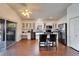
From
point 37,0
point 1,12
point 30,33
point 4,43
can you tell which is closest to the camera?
point 37,0

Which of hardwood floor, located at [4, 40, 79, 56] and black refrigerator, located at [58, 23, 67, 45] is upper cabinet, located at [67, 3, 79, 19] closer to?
black refrigerator, located at [58, 23, 67, 45]

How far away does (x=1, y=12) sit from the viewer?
670 cm

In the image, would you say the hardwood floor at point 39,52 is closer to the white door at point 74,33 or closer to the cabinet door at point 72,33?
the white door at point 74,33

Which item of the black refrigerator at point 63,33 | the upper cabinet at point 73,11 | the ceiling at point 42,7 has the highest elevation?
the ceiling at point 42,7

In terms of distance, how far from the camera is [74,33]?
769cm

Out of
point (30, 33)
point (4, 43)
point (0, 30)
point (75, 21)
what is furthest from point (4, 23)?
point (30, 33)

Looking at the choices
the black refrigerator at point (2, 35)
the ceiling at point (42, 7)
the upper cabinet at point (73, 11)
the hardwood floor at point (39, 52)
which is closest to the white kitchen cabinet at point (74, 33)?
the upper cabinet at point (73, 11)

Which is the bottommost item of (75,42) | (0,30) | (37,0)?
(75,42)

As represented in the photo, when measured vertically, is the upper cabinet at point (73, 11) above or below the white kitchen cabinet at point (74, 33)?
above

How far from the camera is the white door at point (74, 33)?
717 cm

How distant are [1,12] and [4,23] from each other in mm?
645

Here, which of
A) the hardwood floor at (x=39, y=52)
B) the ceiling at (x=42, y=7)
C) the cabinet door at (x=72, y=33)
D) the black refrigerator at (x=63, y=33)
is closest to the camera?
the hardwood floor at (x=39, y=52)

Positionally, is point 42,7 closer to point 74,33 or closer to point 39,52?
point 74,33

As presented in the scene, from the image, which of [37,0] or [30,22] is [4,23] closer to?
[37,0]
